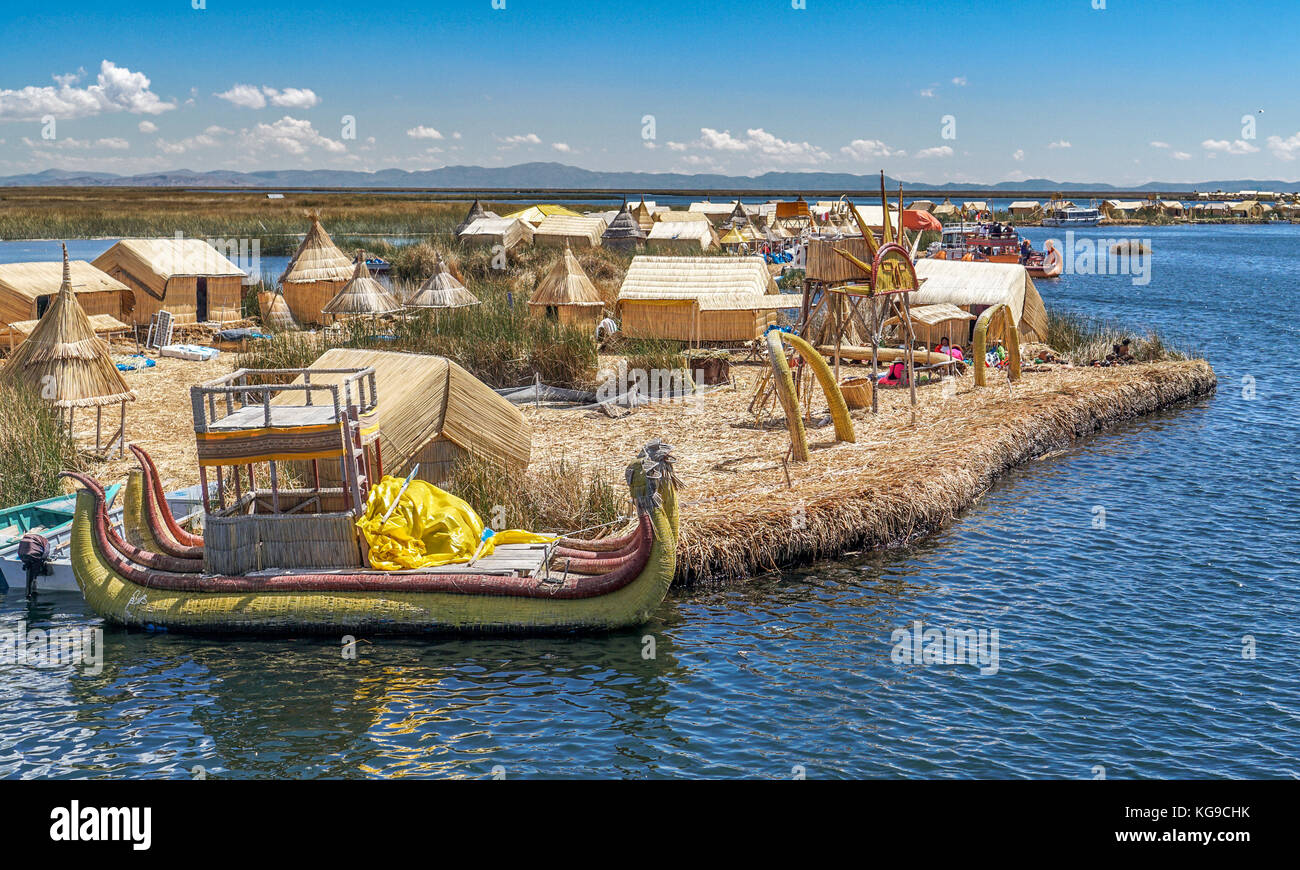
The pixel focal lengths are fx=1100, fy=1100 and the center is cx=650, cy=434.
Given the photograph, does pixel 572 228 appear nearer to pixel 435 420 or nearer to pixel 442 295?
pixel 442 295

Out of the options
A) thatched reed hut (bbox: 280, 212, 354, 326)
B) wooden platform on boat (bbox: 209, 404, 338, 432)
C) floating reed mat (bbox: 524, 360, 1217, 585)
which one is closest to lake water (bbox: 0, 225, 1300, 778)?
floating reed mat (bbox: 524, 360, 1217, 585)

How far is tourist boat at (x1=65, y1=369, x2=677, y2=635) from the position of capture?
40.3 ft

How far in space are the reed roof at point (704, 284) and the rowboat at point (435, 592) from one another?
14964mm

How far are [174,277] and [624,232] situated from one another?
27065 mm

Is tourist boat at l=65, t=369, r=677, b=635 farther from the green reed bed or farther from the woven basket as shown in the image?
the woven basket

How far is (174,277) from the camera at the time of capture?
33125 mm

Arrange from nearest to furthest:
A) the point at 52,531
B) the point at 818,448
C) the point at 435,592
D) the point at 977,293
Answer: the point at 435,592, the point at 52,531, the point at 818,448, the point at 977,293

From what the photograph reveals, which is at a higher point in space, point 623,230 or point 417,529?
point 623,230

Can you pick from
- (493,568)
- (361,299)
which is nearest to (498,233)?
(361,299)

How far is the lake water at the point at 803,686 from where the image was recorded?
397 inches

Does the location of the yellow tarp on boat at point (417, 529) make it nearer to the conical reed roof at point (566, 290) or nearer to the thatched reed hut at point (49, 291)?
the conical reed roof at point (566, 290)

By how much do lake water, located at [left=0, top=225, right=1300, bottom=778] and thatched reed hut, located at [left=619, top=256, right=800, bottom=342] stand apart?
11.9 meters

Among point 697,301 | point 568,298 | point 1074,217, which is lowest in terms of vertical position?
point 697,301

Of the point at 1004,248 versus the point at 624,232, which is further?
the point at 1004,248
